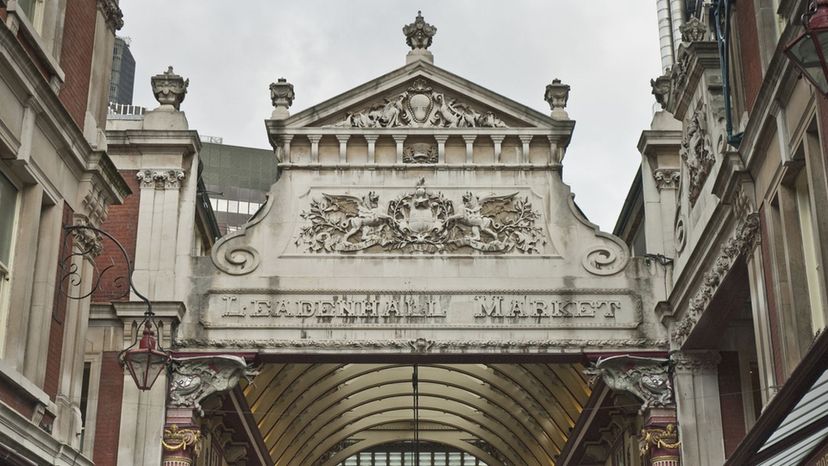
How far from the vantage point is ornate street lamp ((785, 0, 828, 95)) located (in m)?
11.9

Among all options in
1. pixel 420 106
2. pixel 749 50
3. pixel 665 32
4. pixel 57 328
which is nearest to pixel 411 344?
pixel 420 106

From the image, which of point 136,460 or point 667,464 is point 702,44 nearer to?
point 667,464

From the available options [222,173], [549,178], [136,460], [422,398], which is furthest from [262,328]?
[222,173]

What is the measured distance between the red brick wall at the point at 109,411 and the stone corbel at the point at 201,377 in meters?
1.14

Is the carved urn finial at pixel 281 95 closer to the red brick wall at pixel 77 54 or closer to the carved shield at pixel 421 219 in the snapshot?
the carved shield at pixel 421 219

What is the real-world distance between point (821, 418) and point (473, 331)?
507 inches

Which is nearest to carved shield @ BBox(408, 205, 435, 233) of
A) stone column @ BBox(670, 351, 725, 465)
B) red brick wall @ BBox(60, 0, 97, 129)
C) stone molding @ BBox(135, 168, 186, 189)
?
stone molding @ BBox(135, 168, 186, 189)

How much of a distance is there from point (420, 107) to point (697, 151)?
7271mm

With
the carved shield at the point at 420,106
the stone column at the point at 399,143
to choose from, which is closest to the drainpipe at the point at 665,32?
the carved shield at the point at 420,106

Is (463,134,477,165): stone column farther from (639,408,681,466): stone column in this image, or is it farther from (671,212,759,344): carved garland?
(639,408,681,466): stone column

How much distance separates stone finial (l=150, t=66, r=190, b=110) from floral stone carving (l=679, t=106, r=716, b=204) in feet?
38.1

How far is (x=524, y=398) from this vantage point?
40.6 m

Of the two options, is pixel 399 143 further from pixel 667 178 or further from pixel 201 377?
pixel 201 377

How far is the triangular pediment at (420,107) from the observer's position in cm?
2975
